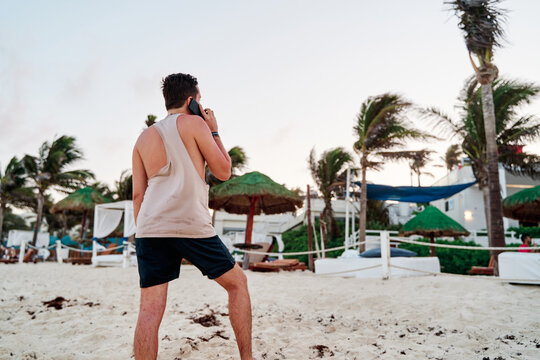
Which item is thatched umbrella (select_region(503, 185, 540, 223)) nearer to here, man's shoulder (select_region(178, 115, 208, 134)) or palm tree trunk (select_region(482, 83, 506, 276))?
palm tree trunk (select_region(482, 83, 506, 276))

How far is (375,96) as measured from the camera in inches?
492

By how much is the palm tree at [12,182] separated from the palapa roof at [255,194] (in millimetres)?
16515

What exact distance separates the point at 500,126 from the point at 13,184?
25.9 m

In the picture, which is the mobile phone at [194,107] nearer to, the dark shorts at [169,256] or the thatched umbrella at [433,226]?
the dark shorts at [169,256]

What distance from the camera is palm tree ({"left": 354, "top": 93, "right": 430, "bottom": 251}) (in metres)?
12.3

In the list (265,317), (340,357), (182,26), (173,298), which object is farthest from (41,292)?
(182,26)

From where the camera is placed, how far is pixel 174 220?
1.44 metres

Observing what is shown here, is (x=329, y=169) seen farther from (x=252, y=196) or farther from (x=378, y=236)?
(x=252, y=196)

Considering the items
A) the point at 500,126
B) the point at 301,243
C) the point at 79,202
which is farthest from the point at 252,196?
the point at 500,126

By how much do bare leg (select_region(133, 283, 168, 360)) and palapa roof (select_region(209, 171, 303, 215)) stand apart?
24.3 ft

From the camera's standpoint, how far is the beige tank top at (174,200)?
1.45 m

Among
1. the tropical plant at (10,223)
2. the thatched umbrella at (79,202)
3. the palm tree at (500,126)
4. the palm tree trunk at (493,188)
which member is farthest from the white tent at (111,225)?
the tropical plant at (10,223)

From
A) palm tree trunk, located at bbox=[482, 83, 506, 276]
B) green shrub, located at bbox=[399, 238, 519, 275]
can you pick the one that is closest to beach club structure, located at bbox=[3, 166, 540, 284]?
green shrub, located at bbox=[399, 238, 519, 275]

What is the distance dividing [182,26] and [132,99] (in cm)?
227
